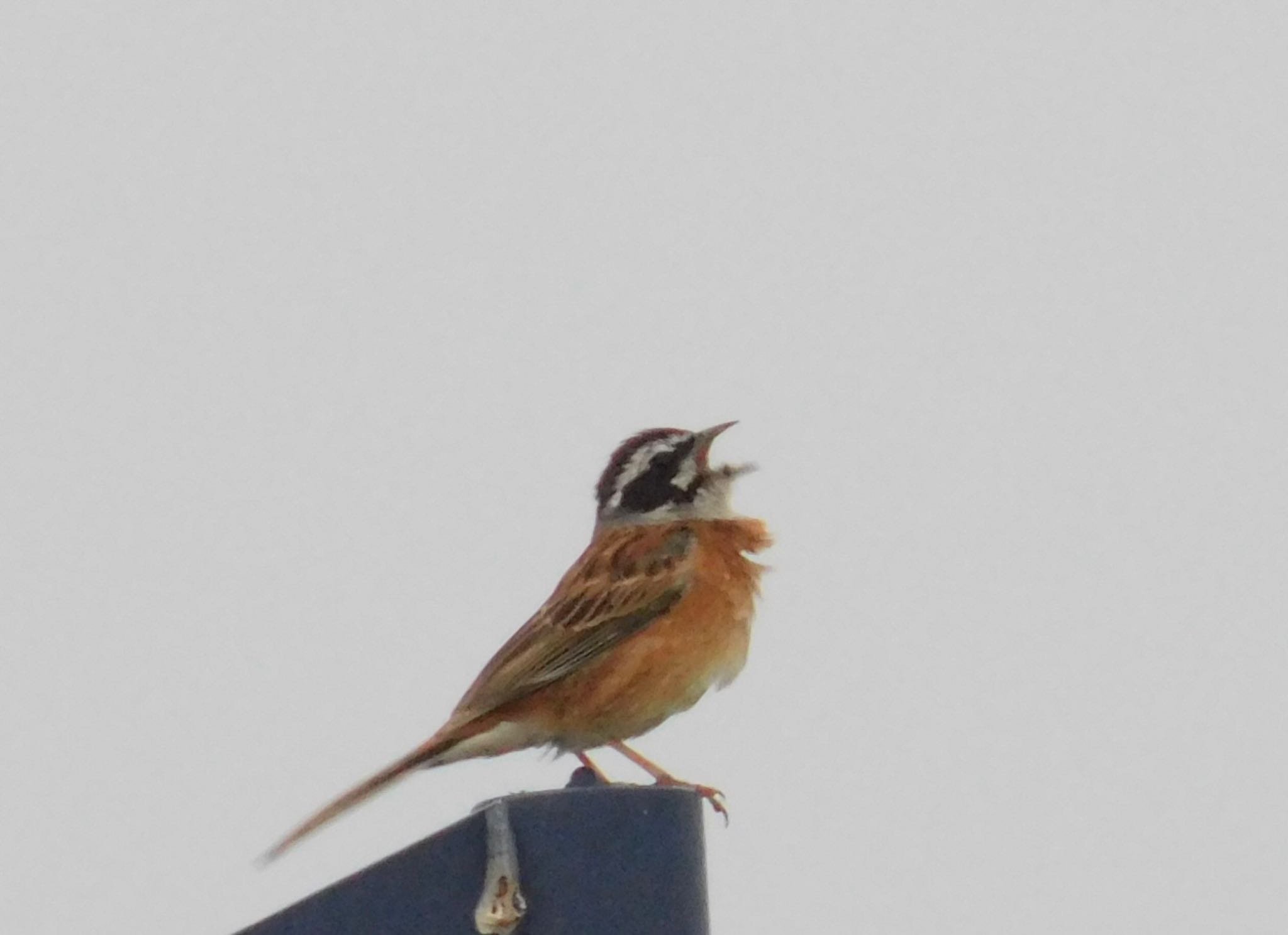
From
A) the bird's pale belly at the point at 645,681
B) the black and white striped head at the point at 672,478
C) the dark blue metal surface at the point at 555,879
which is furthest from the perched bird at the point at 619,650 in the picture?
the dark blue metal surface at the point at 555,879

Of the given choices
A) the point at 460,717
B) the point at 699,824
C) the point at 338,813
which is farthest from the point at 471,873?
the point at 460,717

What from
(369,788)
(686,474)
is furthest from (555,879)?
(686,474)

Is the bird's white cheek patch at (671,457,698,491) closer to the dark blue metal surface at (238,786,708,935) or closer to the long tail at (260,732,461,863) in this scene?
the long tail at (260,732,461,863)

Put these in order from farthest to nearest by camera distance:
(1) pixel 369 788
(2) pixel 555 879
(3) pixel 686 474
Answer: (3) pixel 686 474 → (1) pixel 369 788 → (2) pixel 555 879

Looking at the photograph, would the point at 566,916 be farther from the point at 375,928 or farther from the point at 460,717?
the point at 460,717

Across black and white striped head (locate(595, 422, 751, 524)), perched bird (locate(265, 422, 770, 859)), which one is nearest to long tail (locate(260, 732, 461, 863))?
perched bird (locate(265, 422, 770, 859))

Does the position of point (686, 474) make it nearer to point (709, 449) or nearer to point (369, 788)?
point (709, 449)
